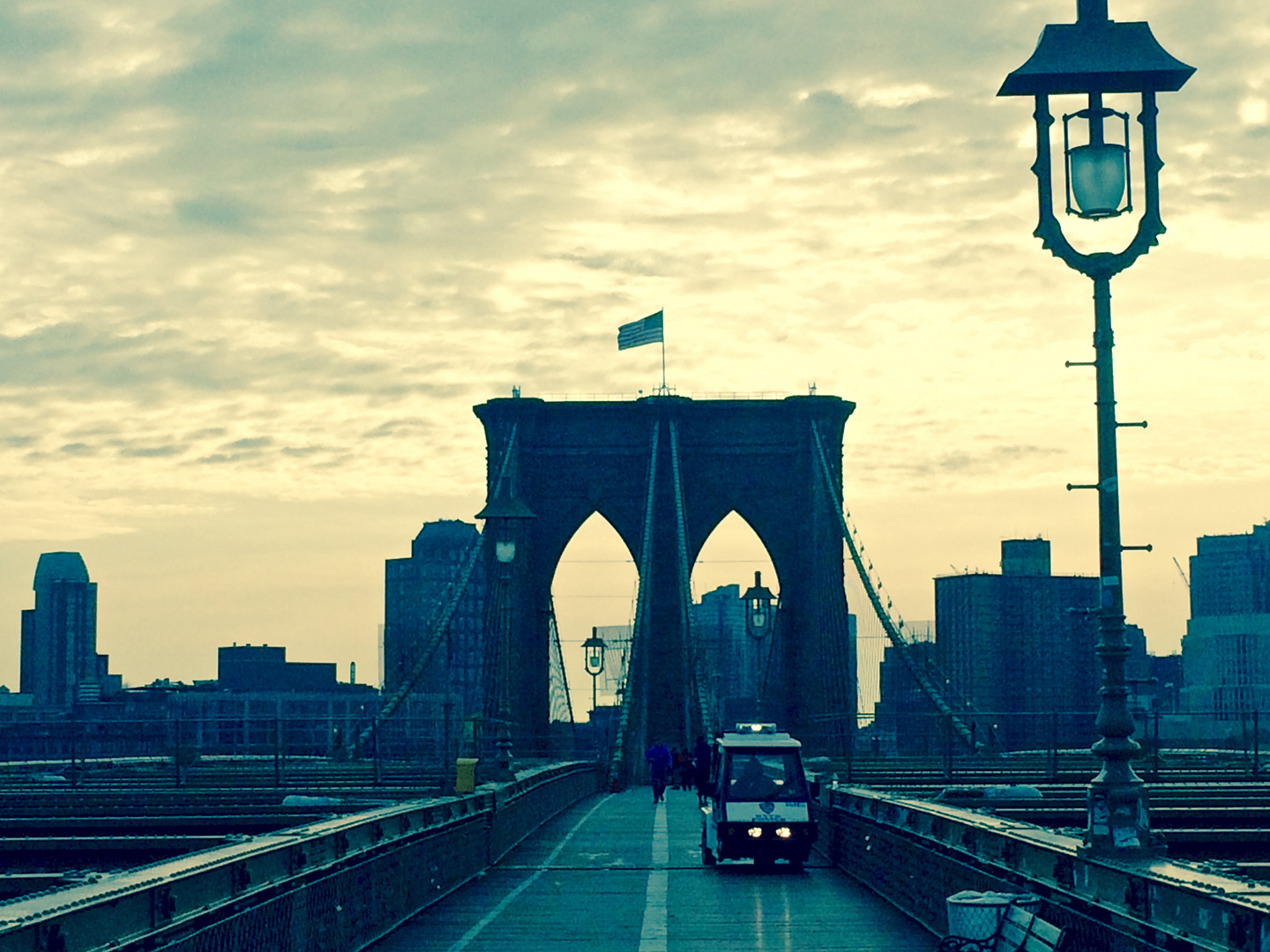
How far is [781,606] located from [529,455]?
14.2 meters

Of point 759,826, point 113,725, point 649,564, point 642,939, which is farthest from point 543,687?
point 642,939

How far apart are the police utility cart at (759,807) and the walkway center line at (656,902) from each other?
1.01m

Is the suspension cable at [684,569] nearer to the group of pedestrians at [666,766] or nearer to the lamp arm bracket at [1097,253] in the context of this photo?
the group of pedestrians at [666,766]

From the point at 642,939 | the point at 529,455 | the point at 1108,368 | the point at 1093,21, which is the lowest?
the point at 642,939

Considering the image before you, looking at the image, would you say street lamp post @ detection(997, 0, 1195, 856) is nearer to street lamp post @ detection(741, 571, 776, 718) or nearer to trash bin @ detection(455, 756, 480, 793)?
trash bin @ detection(455, 756, 480, 793)

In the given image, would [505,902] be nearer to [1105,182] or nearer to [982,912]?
[982,912]

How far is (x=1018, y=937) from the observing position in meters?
12.4

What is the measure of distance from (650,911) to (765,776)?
6.98 metres

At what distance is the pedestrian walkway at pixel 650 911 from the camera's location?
55.8ft

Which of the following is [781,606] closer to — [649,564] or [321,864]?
[649,564]

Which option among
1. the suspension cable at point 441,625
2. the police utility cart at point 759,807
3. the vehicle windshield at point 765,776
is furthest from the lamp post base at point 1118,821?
the suspension cable at point 441,625

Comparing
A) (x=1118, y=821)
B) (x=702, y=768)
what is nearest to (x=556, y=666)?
(x=702, y=768)

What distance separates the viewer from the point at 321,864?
15.3 m

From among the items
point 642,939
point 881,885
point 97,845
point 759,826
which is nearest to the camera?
point 642,939
